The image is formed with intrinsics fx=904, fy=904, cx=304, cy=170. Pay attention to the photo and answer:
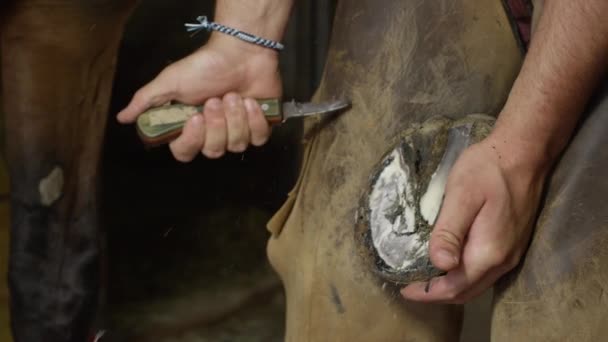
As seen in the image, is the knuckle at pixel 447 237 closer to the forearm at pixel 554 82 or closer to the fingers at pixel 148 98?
the forearm at pixel 554 82

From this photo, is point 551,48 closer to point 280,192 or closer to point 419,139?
point 419,139

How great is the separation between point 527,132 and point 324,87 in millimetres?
230

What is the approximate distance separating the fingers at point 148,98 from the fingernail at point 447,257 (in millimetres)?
289

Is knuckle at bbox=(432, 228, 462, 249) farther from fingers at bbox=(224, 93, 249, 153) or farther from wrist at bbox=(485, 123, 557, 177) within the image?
fingers at bbox=(224, 93, 249, 153)

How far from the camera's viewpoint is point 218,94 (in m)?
0.80

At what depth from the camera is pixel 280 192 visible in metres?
1.50

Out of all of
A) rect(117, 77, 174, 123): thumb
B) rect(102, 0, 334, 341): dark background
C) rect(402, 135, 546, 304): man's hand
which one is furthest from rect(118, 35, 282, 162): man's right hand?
rect(102, 0, 334, 341): dark background

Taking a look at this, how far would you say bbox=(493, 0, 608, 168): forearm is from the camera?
0.63 m

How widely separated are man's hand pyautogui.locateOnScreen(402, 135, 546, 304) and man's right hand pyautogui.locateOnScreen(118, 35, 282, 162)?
19cm

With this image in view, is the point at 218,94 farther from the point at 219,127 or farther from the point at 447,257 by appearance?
the point at 447,257

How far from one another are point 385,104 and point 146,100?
0.21 meters

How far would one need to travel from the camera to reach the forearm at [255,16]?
0.82 meters

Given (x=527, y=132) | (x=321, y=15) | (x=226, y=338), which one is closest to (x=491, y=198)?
(x=527, y=132)

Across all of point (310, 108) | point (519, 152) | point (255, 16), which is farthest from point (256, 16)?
point (519, 152)
